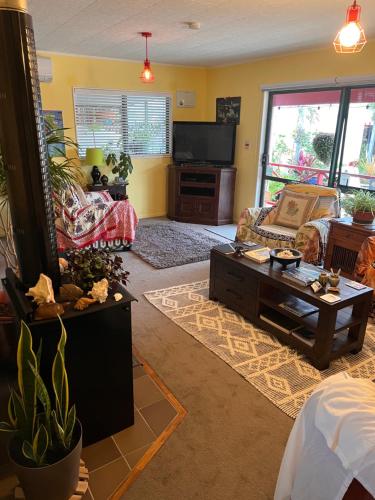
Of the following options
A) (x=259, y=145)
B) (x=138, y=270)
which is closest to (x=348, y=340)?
(x=138, y=270)

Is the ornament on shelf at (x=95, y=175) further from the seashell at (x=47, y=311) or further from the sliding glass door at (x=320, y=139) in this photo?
the seashell at (x=47, y=311)

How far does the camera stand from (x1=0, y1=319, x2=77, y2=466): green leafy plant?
1333 mm

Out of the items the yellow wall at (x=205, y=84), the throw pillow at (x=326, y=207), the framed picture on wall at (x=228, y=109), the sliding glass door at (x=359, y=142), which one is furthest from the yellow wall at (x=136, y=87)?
the throw pillow at (x=326, y=207)

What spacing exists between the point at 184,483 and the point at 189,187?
15.9 feet

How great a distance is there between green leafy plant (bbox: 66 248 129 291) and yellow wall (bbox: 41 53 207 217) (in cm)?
410

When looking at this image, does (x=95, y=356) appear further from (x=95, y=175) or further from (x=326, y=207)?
(x=95, y=175)

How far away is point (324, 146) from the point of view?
4.80 m

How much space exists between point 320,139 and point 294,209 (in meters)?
1.28

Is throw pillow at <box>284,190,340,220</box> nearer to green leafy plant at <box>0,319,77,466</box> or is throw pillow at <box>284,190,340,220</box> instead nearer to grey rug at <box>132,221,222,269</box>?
grey rug at <box>132,221,222,269</box>

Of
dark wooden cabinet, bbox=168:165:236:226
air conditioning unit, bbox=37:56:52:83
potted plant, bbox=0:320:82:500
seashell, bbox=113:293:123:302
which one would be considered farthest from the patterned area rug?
air conditioning unit, bbox=37:56:52:83

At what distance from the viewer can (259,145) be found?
5.56 m

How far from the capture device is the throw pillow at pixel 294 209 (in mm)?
4105

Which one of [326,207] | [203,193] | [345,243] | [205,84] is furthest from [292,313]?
[205,84]

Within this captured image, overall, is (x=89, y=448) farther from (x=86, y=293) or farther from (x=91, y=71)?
(x=91, y=71)
